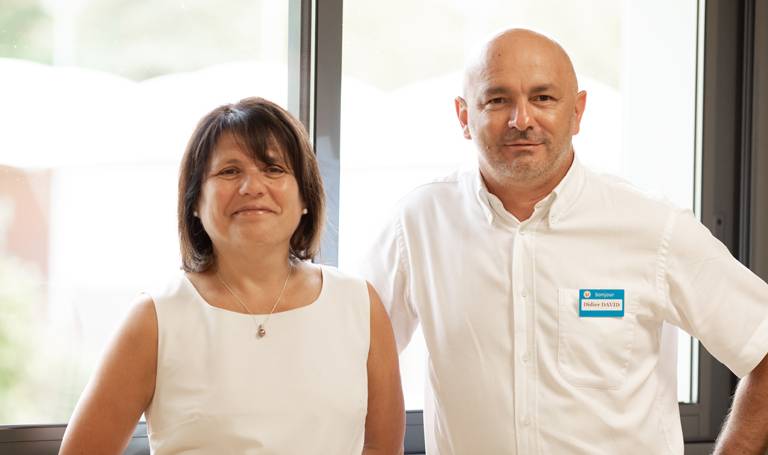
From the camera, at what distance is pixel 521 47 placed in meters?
1.97

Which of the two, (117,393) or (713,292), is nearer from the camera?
(117,393)

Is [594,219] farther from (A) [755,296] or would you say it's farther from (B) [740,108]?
(B) [740,108]

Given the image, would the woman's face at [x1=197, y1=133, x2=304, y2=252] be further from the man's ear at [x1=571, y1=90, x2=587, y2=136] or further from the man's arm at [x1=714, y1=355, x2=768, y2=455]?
the man's arm at [x1=714, y1=355, x2=768, y2=455]

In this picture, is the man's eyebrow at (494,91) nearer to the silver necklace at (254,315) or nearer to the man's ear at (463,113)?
the man's ear at (463,113)

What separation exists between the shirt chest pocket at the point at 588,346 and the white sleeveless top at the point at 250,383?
0.46 metres

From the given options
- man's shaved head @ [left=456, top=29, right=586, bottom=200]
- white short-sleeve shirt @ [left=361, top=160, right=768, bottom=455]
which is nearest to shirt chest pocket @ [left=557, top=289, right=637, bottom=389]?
white short-sleeve shirt @ [left=361, top=160, right=768, bottom=455]

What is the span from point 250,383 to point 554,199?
0.77 meters

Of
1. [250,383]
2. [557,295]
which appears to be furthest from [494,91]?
[250,383]

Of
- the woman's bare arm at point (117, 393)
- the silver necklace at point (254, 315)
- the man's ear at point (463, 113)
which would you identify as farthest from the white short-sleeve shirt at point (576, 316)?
the woman's bare arm at point (117, 393)

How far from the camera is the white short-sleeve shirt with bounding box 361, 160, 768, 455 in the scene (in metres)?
1.98

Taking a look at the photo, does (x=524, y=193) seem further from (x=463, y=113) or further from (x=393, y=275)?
(x=393, y=275)

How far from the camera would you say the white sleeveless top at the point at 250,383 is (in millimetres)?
1730

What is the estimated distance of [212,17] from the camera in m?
2.42

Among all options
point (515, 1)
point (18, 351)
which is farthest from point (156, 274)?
point (515, 1)
